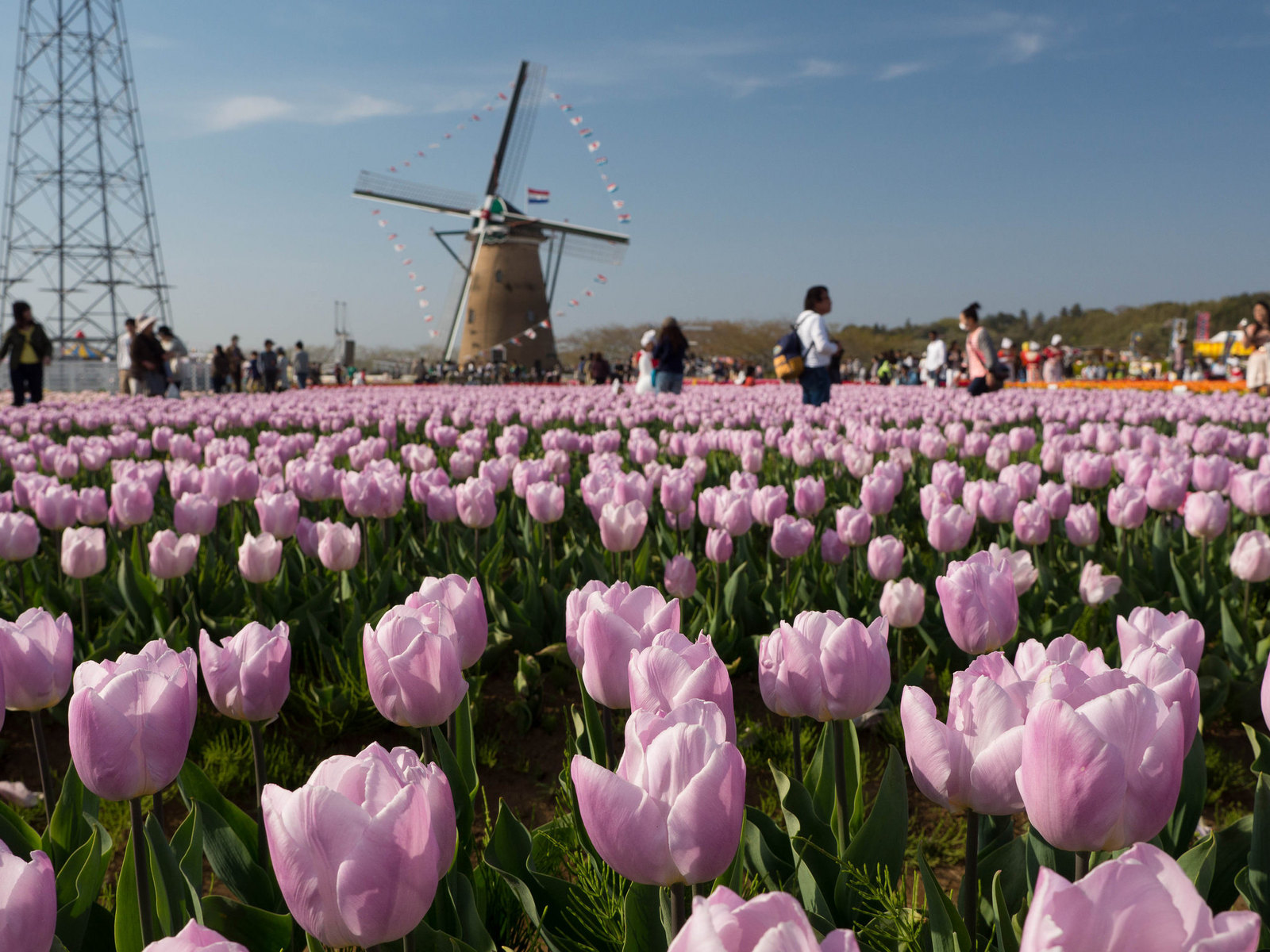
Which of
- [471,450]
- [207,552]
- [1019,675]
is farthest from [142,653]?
[471,450]

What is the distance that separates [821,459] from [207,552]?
4.21 m

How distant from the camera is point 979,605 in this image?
1.81 meters

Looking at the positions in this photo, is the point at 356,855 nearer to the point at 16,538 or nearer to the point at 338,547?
the point at 338,547

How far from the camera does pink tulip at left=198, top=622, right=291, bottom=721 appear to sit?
1.55 metres

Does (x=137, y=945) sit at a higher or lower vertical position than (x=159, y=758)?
lower

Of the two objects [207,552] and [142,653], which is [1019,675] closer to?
[142,653]

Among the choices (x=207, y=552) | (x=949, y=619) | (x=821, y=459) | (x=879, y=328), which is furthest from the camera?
(x=879, y=328)

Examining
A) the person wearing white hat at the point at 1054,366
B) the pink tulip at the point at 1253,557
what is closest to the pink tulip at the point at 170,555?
the pink tulip at the point at 1253,557

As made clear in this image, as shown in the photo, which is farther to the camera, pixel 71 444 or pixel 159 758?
pixel 71 444

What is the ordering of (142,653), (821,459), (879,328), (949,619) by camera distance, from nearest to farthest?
(142,653) < (949,619) < (821,459) < (879,328)

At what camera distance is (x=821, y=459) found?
21.3 feet

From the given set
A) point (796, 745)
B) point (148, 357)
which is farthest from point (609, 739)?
point (148, 357)

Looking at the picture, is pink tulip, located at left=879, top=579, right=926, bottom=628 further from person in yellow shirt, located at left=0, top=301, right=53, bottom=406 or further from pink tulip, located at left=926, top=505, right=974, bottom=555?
person in yellow shirt, located at left=0, top=301, right=53, bottom=406

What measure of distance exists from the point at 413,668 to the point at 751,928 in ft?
2.80
